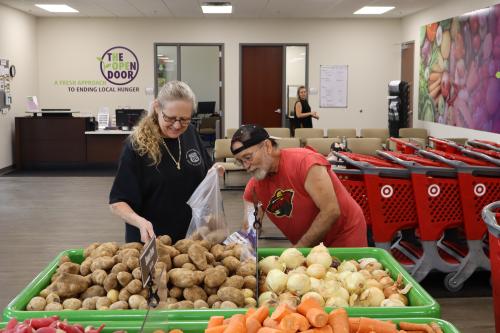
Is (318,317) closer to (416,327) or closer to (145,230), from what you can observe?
(416,327)

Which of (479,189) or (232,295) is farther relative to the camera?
(479,189)

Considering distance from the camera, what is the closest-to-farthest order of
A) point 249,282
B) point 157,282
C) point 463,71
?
1. point 157,282
2. point 249,282
3. point 463,71

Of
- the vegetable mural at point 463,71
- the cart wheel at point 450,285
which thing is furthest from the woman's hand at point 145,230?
the vegetable mural at point 463,71

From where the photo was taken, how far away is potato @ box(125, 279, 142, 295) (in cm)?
195

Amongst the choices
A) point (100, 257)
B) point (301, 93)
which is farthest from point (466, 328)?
point (301, 93)

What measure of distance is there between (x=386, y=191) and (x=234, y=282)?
2500 mm

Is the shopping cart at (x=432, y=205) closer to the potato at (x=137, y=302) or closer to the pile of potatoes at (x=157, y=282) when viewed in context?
the pile of potatoes at (x=157, y=282)

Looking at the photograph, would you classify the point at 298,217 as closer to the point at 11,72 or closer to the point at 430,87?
the point at 430,87

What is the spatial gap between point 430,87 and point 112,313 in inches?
424

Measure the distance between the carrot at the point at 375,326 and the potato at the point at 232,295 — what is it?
427mm

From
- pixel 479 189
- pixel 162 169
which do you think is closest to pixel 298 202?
pixel 162 169

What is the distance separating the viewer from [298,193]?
2.69 metres

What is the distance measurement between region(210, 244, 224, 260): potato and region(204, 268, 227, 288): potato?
0.21 meters

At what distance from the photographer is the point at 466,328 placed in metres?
3.93
